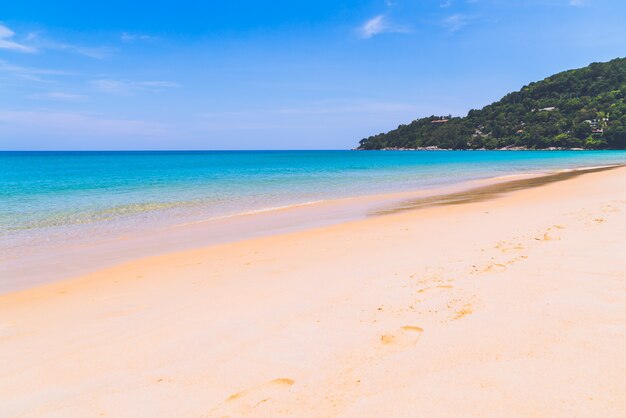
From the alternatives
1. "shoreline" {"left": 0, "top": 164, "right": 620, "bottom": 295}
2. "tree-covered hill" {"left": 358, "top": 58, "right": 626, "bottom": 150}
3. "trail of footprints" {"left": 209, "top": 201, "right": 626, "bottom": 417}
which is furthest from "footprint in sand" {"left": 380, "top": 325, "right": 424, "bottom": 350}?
"tree-covered hill" {"left": 358, "top": 58, "right": 626, "bottom": 150}

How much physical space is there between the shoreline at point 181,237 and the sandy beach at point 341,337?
120cm

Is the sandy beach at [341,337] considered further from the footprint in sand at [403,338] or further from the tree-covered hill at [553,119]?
the tree-covered hill at [553,119]

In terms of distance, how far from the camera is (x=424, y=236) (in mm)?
8594

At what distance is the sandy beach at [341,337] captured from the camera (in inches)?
106

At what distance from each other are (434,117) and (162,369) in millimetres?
212142

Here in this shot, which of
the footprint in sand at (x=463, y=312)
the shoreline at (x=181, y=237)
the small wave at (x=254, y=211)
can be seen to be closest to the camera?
the footprint in sand at (x=463, y=312)

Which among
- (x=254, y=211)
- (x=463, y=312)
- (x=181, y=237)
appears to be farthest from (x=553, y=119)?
(x=463, y=312)

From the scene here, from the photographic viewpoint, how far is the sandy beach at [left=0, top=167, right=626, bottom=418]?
268 cm

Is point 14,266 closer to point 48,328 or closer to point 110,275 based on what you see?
point 110,275

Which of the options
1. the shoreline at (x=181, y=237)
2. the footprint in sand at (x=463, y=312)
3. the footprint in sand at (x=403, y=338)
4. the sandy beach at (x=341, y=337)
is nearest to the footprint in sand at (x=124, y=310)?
the sandy beach at (x=341, y=337)

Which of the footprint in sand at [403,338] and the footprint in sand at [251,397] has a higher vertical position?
the footprint in sand at [403,338]

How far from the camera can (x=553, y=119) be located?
383 ft

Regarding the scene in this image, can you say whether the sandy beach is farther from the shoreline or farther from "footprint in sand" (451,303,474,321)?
the shoreline

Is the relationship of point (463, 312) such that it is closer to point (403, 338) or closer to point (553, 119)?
point (403, 338)
